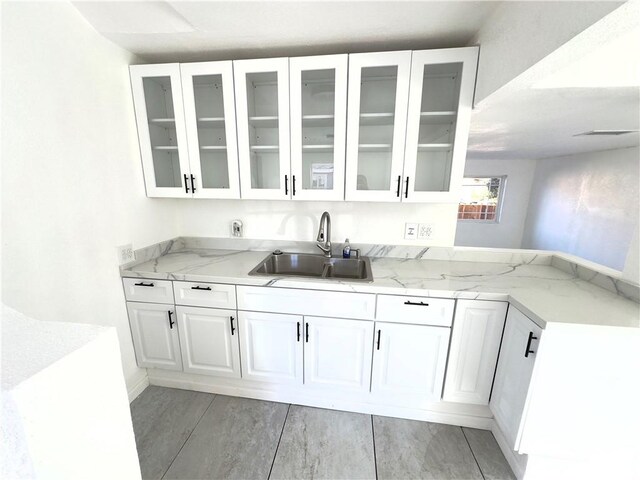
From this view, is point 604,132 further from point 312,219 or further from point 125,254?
point 125,254

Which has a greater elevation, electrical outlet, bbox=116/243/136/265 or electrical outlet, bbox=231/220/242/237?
electrical outlet, bbox=231/220/242/237

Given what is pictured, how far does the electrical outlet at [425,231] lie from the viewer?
191 centimetres

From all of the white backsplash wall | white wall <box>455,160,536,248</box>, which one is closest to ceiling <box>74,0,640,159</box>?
the white backsplash wall

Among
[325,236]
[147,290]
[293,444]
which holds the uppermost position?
[325,236]

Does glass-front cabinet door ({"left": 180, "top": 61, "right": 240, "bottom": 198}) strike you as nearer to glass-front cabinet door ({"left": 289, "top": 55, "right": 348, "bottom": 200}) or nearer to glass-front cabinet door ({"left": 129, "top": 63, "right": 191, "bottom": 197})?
glass-front cabinet door ({"left": 129, "top": 63, "right": 191, "bottom": 197})

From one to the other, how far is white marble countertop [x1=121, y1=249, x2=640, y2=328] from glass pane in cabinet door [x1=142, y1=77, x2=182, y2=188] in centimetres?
59

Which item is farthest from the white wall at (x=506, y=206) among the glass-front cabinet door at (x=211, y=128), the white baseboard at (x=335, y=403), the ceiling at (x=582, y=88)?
the glass-front cabinet door at (x=211, y=128)

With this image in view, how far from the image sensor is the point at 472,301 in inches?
54.2

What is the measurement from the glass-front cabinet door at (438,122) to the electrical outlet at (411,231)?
357 mm

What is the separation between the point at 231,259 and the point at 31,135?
3.76ft

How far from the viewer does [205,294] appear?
1.61 m

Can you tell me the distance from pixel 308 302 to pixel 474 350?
3.14ft

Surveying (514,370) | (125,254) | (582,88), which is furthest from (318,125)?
(514,370)

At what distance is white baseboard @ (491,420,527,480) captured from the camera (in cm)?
130
